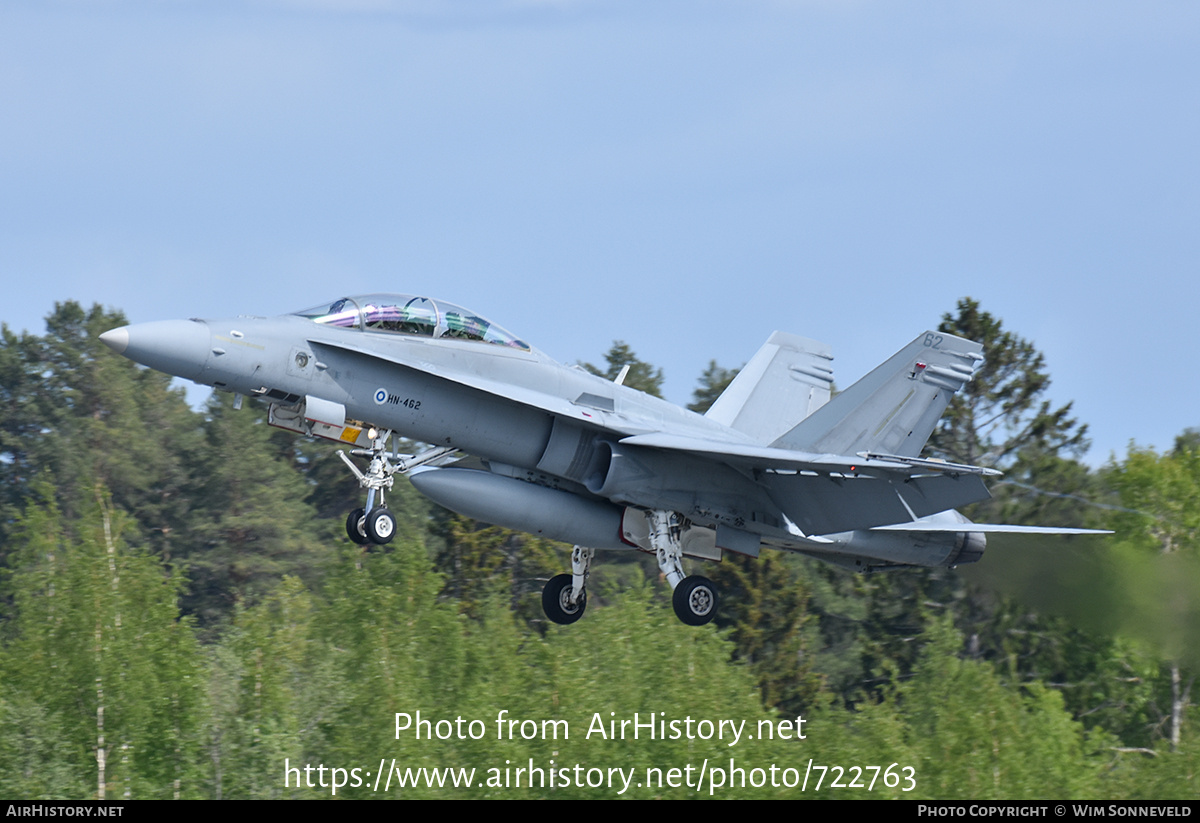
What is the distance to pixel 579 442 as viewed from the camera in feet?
53.9

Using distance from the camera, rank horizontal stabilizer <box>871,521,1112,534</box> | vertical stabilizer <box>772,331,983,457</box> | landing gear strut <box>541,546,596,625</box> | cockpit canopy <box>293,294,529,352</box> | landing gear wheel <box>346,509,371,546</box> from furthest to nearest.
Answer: landing gear strut <box>541,546,596,625</box>
horizontal stabilizer <box>871,521,1112,534</box>
vertical stabilizer <box>772,331,983,457</box>
cockpit canopy <box>293,294,529,352</box>
landing gear wheel <box>346,509,371,546</box>

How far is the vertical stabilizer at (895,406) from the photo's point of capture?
17422 mm

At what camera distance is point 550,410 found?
51.9 feet

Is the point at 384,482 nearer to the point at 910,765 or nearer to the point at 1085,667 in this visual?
the point at 910,765

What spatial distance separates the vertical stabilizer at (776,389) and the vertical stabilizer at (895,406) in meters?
2.56

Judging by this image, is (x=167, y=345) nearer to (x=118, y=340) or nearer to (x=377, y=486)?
(x=118, y=340)

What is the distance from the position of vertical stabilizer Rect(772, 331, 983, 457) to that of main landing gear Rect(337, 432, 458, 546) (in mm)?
4734

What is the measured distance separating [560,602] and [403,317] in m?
4.41

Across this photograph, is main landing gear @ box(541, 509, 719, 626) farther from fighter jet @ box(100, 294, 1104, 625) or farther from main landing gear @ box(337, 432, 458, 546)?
main landing gear @ box(337, 432, 458, 546)

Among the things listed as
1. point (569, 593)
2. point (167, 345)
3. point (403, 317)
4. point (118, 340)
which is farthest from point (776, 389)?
point (118, 340)

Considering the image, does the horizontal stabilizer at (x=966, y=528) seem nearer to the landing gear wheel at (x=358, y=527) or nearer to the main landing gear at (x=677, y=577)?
the main landing gear at (x=677, y=577)

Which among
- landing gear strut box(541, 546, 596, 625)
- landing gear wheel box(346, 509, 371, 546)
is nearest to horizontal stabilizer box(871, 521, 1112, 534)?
landing gear strut box(541, 546, 596, 625)

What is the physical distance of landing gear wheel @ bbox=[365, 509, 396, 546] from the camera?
14.8m

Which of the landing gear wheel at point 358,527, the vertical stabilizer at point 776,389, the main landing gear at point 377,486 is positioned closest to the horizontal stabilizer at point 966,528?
the vertical stabilizer at point 776,389
